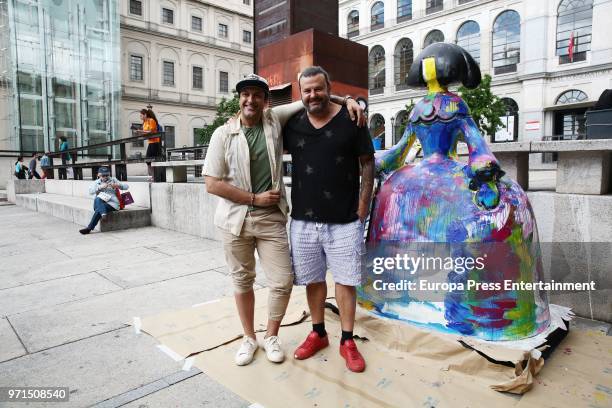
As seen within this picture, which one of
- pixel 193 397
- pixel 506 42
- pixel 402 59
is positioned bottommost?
pixel 193 397

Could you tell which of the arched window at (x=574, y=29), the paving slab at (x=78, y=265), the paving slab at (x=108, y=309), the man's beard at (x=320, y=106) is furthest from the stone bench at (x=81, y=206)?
the arched window at (x=574, y=29)

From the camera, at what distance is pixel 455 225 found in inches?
108

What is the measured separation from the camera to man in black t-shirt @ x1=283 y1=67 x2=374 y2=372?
97.7 inches

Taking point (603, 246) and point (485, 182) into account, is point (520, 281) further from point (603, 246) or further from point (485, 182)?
point (603, 246)

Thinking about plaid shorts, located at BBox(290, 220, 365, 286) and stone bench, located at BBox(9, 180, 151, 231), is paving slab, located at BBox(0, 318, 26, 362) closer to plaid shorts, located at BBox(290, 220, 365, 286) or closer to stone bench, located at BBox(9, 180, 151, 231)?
plaid shorts, located at BBox(290, 220, 365, 286)

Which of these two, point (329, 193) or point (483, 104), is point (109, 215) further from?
point (483, 104)

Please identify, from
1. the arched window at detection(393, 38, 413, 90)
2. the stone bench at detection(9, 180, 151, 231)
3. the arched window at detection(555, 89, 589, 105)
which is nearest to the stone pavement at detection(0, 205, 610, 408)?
the stone bench at detection(9, 180, 151, 231)

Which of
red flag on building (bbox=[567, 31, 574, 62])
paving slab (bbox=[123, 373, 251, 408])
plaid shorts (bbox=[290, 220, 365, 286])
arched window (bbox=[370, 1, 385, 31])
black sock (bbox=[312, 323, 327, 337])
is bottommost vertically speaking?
paving slab (bbox=[123, 373, 251, 408])

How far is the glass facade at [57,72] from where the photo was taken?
24.0 m

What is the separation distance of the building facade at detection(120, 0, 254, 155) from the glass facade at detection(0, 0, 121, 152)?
3.92m

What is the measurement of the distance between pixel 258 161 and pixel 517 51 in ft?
94.5

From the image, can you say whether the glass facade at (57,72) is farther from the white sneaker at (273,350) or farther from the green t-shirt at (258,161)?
the white sneaker at (273,350)

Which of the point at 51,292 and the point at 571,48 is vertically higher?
the point at 571,48

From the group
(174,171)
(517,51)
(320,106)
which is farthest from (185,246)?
(517,51)
